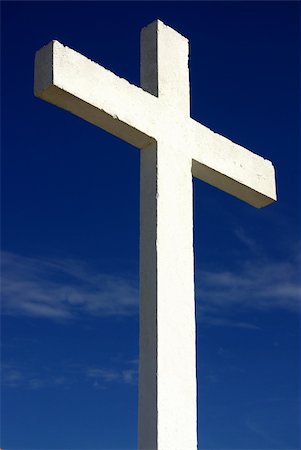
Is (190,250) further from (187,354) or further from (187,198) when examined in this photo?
(187,354)

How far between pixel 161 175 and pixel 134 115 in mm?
376

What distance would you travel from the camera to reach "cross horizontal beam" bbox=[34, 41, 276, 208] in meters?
4.29

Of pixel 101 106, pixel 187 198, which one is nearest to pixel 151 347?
pixel 187 198

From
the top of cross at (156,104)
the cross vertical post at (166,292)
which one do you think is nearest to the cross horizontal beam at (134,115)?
the top of cross at (156,104)

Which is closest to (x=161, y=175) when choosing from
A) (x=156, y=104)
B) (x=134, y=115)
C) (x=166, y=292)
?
(x=134, y=115)

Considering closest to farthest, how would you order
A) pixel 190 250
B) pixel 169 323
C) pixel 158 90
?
pixel 169 323 < pixel 190 250 < pixel 158 90

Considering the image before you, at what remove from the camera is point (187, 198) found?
15.2 feet

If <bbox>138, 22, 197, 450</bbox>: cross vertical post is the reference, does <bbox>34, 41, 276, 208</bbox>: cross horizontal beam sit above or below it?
above

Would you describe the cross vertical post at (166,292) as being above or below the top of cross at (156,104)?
below

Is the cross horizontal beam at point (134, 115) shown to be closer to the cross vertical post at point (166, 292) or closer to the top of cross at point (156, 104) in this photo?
the top of cross at point (156, 104)

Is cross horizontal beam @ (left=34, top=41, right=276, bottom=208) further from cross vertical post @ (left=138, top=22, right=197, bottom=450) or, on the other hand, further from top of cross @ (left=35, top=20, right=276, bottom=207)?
cross vertical post @ (left=138, top=22, right=197, bottom=450)

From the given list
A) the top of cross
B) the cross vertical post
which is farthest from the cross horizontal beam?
the cross vertical post

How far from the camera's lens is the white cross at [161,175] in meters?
4.04

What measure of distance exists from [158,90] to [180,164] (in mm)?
490
